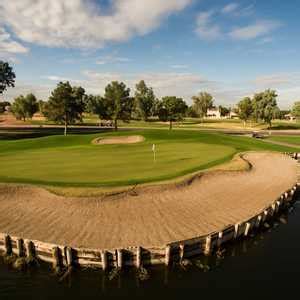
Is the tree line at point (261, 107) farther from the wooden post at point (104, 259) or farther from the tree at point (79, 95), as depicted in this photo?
the wooden post at point (104, 259)

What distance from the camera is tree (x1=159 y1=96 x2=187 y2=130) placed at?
8712 cm

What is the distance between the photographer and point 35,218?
55.6 feet

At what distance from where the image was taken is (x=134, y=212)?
58.2 feet

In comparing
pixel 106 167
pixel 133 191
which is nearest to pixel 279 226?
pixel 133 191

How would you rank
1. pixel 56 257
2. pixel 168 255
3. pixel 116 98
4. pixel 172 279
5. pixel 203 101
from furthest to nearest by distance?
pixel 203 101, pixel 116 98, pixel 168 255, pixel 56 257, pixel 172 279

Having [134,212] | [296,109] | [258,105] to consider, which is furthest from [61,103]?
[296,109]

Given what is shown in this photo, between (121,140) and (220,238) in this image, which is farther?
(121,140)

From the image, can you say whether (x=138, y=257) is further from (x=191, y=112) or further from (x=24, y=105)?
(x=191, y=112)

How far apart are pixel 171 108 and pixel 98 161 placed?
61471 mm

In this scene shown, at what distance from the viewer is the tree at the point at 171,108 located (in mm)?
87125

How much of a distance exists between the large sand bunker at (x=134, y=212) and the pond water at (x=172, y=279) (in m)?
1.62

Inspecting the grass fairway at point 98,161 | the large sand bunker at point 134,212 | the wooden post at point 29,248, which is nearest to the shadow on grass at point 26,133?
the grass fairway at point 98,161

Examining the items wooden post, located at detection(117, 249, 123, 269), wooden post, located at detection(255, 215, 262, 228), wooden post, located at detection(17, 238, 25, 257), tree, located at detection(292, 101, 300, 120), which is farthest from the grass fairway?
tree, located at detection(292, 101, 300, 120)

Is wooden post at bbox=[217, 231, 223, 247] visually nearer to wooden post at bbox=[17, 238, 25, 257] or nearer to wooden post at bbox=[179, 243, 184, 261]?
wooden post at bbox=[179, 243, 184, 261]
